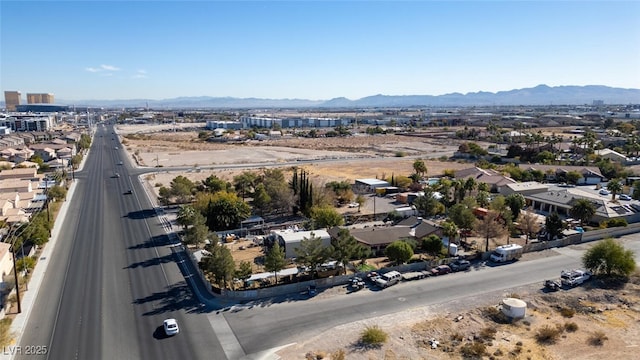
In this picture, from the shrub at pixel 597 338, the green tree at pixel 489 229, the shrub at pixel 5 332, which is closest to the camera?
the shrub at pixel 5 332

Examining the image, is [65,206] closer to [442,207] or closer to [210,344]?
[210,344]

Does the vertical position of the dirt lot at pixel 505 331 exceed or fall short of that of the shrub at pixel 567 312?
it falls short

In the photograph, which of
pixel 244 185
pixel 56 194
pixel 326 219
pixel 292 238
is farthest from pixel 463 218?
pixel 56 194

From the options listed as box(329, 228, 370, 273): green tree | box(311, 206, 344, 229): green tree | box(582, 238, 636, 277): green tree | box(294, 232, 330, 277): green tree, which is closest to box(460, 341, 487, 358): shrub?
box(329, 228, 370, 273): green tree

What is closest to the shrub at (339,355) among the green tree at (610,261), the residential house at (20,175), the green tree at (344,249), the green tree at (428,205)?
the green tree at (344,249)

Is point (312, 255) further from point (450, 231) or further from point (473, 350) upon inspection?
point (450, 231)

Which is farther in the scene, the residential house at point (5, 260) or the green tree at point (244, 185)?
the green tree at point (244, 185)

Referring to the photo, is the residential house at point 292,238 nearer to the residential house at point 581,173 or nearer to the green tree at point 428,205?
the green tree at point 428,205
